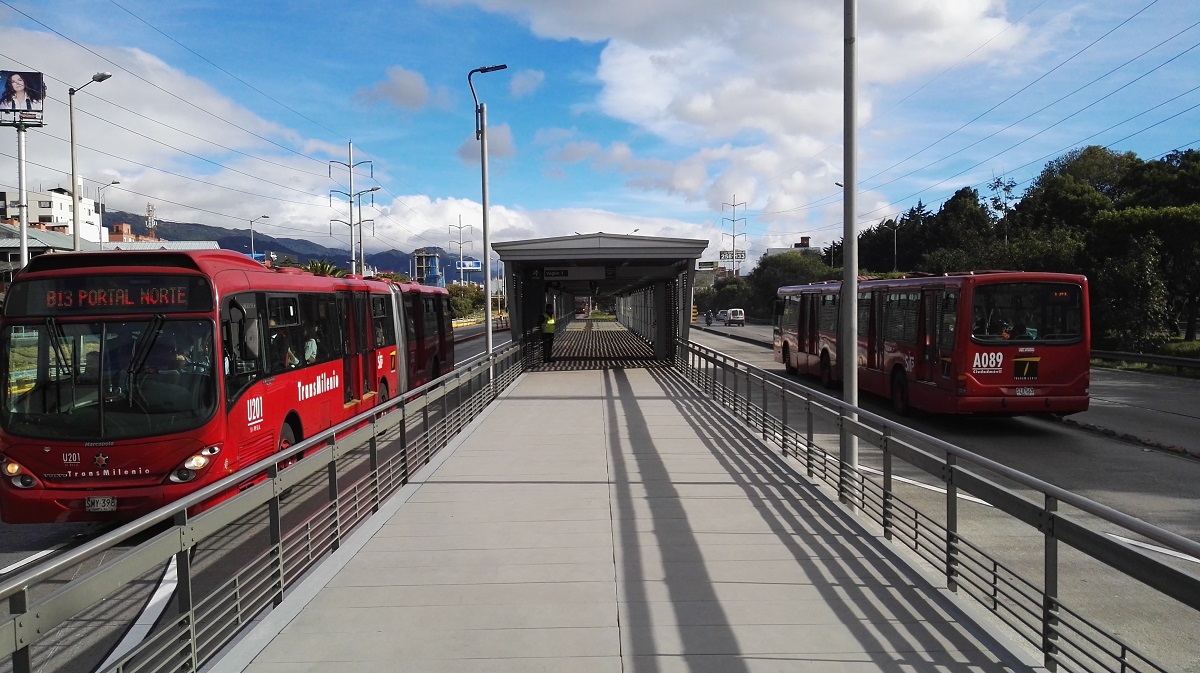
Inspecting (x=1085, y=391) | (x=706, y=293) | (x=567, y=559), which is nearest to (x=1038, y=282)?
(x=1085, y=391)

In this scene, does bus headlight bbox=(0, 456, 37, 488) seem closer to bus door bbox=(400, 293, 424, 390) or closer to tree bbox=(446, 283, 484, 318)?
bus door bbox=(400, 293, 424, 390)

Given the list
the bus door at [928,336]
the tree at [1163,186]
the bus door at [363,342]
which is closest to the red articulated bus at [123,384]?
the bus door at [363,342]

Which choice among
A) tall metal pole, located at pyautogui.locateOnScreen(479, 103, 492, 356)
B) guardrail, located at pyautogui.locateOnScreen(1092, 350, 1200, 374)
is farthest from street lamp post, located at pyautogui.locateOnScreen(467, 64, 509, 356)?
guardrail, located at pyautogui.locateOnScreen(1092, 350, 1200, 374)

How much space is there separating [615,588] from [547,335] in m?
22.3

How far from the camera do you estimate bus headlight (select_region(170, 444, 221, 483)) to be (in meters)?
7.89

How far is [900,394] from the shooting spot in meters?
17.3

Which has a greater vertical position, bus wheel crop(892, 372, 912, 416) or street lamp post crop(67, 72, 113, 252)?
street lamp post crop(67, 72, 113, 252)

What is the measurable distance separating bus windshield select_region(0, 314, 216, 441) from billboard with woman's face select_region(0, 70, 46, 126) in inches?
1873

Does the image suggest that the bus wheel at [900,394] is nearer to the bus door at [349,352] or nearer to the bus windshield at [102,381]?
the bus door at [349,352]

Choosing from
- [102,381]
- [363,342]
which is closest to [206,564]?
[102,381]

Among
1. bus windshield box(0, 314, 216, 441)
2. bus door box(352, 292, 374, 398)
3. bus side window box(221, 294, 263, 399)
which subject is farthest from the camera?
bus door box(352, 292, 374, 398)

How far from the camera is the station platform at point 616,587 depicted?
4582 mm

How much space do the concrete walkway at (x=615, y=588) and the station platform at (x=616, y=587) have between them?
0.05ft

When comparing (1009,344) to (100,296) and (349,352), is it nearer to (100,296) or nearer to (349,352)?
(349,352)
